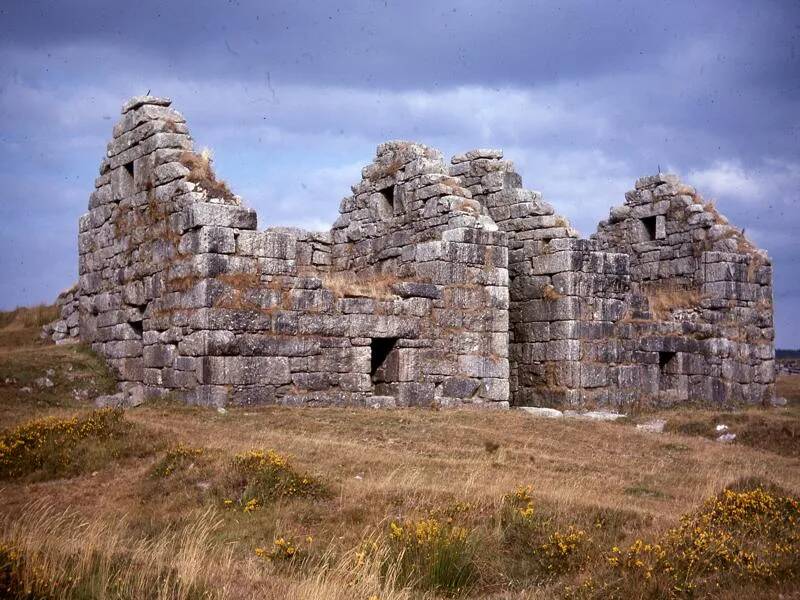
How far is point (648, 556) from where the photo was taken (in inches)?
320

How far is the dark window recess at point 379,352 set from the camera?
62.9 feet

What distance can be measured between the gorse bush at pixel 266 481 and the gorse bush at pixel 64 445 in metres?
2.23

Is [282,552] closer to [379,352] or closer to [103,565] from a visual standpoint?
[103,565]

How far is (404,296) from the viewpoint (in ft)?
62.7

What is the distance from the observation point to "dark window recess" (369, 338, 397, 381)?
19.2 meters

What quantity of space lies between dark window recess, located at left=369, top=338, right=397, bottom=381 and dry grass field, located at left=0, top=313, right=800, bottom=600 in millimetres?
2401

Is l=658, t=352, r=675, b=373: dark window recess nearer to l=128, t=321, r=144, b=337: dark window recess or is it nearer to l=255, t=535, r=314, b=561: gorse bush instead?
l=128, t=321, r=144, b=337: dark window recess

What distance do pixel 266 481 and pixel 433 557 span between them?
3.00 m

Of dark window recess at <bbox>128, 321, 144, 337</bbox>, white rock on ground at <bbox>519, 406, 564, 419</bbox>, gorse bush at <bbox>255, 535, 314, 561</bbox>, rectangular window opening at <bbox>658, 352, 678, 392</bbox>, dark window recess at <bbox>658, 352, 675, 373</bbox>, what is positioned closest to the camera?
gorse bush at <bbox>255, 535, 314, 561</bbox>

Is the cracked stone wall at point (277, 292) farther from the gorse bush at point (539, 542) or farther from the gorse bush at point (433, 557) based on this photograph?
the gorse bush at point (433, 557)

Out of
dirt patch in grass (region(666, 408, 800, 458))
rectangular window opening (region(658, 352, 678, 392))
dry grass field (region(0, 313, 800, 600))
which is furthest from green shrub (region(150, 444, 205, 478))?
rectangular window opening (region(658, 352, 678, 392))

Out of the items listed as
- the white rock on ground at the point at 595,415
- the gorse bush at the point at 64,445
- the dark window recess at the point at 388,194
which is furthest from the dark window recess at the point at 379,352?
the gorse bush at the point at 64,445

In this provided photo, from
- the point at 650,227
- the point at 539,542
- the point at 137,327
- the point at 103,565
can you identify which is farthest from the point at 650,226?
the point at 103,565

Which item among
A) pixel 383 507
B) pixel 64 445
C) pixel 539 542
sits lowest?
pixel 539 542
